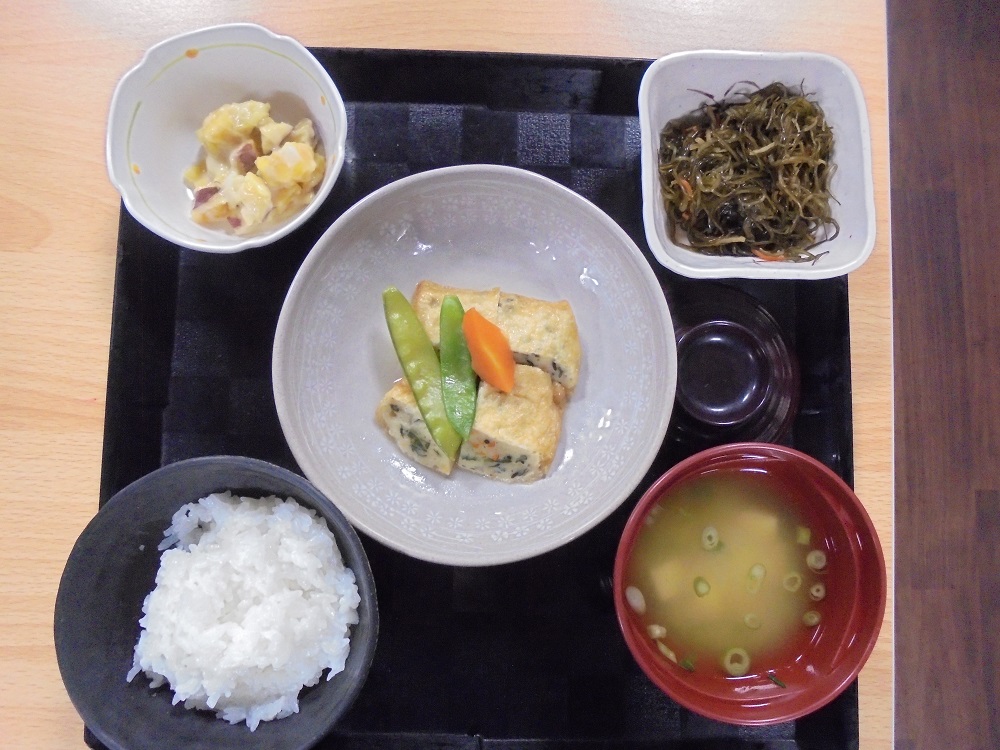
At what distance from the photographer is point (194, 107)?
147cm

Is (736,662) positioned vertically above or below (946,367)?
below

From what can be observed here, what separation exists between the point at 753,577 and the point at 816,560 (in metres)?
0.13

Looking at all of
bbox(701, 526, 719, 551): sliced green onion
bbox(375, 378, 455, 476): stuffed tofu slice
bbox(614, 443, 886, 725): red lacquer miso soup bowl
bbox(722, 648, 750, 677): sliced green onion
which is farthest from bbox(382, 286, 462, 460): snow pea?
bbox(722, 648, 750, 677): sliced green onion

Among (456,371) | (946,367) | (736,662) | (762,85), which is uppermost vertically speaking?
(762,85)

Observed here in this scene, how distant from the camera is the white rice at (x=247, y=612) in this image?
4.08 feet

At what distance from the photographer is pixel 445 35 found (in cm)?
150

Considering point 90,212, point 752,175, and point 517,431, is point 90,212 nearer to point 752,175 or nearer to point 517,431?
point 517,431

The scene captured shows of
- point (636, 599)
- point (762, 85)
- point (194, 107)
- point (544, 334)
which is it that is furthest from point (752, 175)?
point (194, 107)

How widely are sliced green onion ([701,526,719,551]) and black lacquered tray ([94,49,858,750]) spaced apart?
0.16m

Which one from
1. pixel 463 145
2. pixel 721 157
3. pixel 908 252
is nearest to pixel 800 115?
pixel 721 157

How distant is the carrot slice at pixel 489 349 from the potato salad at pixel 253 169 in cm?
43

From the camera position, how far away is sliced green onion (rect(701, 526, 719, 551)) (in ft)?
4.69

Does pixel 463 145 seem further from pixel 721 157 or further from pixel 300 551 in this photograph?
pixel 300 551

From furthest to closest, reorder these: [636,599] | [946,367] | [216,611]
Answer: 1. [946,367]
2. [636,599]
3. [216,611]
